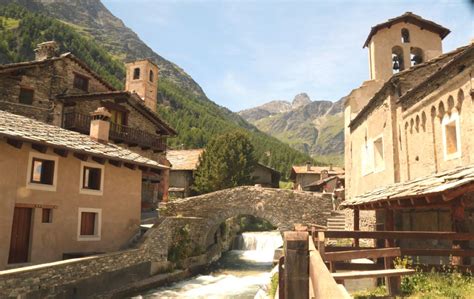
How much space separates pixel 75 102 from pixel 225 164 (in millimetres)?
17826

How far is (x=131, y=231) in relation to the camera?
A: 17688 millimetres

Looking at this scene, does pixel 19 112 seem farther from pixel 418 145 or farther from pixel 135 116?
pixel 418 145

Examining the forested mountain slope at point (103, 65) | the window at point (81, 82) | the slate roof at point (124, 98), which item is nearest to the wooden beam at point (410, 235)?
the slate roof at point (124, 98)

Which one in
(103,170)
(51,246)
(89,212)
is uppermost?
(103,170)

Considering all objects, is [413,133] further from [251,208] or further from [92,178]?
[92,178]

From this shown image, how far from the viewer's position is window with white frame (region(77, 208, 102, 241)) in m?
15.2

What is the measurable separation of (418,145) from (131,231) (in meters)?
12.8

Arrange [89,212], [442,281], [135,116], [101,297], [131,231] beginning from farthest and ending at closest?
[135,116], [131,231], [89,212], [101,297], [442,281]

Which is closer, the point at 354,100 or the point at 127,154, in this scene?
the point at 127,154

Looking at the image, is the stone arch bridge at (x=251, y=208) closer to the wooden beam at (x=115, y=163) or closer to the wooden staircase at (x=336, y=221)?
the wooden staircase at (x=336, y=221)

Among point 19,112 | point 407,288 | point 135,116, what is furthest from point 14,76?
point 407,288

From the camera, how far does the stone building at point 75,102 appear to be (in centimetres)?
2305

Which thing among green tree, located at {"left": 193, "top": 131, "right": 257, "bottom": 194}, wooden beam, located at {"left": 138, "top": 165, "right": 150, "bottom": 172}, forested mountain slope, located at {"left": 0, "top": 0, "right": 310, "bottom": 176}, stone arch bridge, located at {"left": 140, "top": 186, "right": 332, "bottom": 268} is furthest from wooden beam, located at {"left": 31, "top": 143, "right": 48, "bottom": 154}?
forested mountain slope, located at {"left": 0, "top": 0, "right": 310, "bottom": 176}

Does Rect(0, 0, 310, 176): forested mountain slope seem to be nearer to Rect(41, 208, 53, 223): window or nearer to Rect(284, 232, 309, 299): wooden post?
Rect(41, 208, 53, 223): window
